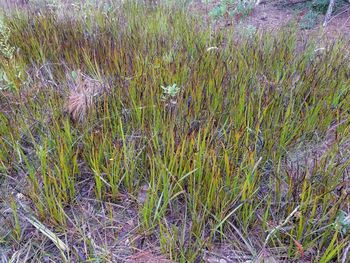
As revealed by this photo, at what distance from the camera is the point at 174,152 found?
1.57 meters

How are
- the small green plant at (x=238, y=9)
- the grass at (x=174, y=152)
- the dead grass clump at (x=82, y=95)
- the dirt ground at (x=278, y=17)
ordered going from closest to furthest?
the grass at (x=174, y=152), the dead grass clump at (x=82, y=95), the dirt ground at (x=278, y=17), the small green plant at (x=238, y=9)

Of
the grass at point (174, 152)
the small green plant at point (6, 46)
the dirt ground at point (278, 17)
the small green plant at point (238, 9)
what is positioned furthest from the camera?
the small green plant at point (238, 9)

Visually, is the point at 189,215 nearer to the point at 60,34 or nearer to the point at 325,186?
the point at 325,186

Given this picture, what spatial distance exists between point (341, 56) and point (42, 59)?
8.17ft

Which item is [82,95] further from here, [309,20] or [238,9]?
[309,20]

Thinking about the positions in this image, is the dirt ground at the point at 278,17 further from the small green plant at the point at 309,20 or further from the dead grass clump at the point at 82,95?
the dead grass clump at the point at 82,95

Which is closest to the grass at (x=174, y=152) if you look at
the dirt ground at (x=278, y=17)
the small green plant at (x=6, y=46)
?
the small green plant at (x=6, y=46)

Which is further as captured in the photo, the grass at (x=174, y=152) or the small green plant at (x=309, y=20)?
the small green plant at (x=309, y=20)

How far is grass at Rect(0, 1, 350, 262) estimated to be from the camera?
134 centimetres

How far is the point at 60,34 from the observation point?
9.34 ft

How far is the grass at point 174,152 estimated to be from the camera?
134cm

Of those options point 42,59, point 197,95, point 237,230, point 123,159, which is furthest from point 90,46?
point 237,230

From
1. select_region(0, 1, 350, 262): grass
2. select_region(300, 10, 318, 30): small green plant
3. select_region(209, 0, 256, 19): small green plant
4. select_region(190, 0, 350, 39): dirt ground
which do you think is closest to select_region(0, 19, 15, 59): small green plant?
select_region(0, 1, 350, 262): grass

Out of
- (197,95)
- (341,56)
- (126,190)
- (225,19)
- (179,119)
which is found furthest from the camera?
(225,19)
